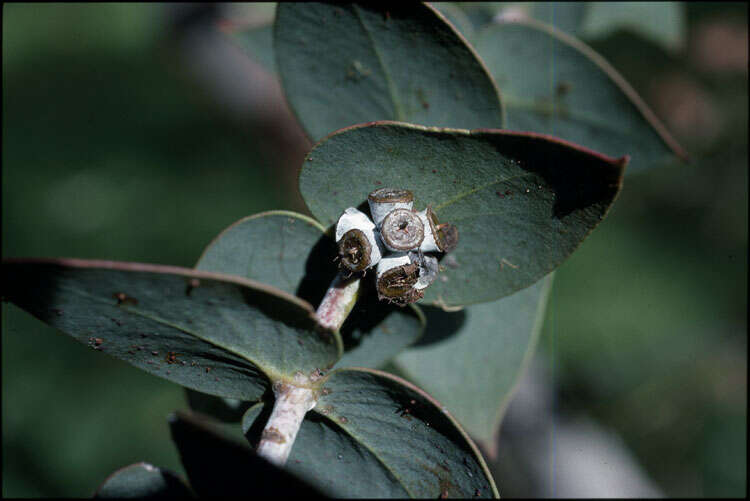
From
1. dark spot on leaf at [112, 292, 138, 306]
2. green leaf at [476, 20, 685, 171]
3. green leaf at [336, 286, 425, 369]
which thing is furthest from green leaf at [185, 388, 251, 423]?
green leaf at [476, 20, 685, 171]

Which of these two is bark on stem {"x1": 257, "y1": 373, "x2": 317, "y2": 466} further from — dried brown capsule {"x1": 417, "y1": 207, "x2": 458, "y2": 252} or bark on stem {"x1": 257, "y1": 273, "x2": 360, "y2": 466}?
dried brown capsule {"x1": 417, "y1": 207, "x2": 458, "y2": 252}

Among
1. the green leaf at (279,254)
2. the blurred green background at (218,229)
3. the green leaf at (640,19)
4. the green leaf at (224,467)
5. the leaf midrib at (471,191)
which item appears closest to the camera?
the green leaf at (224,467)

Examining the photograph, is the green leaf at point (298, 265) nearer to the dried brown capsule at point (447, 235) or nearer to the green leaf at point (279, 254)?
the green leaf at point (279, 254)

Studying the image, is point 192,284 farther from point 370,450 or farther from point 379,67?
point 379,67

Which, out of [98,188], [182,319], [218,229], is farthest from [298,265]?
[98,188]

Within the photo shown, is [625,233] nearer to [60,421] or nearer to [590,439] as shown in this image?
[590,439]

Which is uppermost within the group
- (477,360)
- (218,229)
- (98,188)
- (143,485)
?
(143,485)

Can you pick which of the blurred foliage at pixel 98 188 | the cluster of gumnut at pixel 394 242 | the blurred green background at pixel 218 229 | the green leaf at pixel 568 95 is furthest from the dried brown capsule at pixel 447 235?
→ the blurred foliage at pixel 98 188
